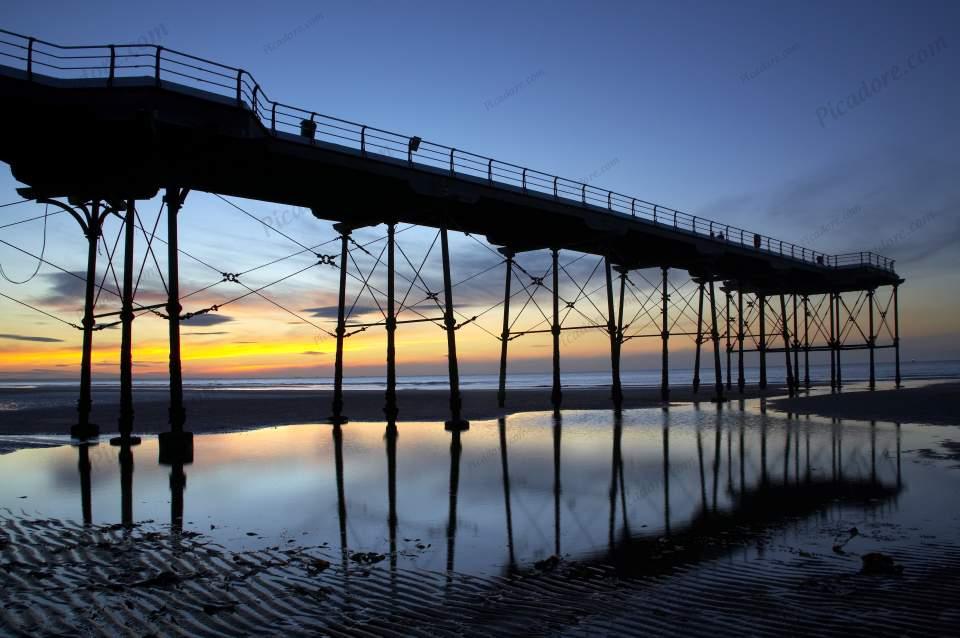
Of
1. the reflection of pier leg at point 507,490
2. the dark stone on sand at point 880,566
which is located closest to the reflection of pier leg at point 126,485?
the reflection of pier leg at point 507,490

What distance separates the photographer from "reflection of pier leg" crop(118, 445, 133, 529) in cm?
1027

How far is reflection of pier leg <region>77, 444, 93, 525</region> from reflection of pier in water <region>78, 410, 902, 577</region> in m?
0.02

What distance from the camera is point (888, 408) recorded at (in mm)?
29672

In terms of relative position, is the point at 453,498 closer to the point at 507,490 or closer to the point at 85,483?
the point at 507,490

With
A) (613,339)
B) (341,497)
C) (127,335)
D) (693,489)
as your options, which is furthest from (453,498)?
(613,339)

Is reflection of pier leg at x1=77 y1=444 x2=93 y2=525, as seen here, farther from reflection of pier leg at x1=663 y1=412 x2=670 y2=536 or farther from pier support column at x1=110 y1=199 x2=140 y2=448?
reflection of pier leg at x1=663 y1=412 x2=670 y2=536

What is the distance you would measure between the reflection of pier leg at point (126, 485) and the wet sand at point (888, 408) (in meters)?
24.6

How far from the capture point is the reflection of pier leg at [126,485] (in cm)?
1027

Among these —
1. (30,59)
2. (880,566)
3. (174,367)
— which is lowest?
(880,566)

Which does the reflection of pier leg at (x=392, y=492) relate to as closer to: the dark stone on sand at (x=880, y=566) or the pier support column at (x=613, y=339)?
the dark stone on sand at (x=880, y=566)

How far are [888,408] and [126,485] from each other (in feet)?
98.5

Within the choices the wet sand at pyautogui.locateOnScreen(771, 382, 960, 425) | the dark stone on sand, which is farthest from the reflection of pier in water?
the wet sand at pyautogui.locateOnScreen(771, 382, 960, 425)

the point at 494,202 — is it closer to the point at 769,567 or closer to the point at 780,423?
the point at 780,423

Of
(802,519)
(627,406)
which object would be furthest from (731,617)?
(627,406)
